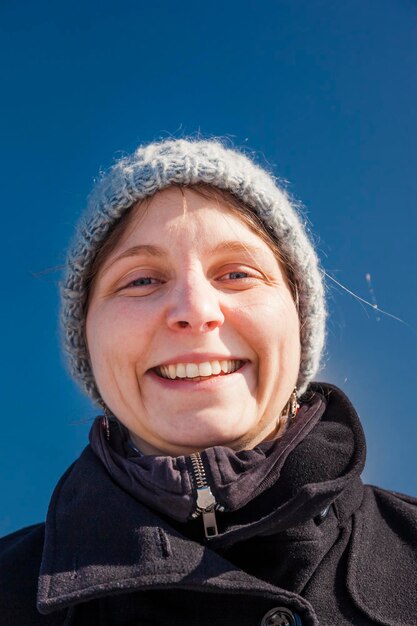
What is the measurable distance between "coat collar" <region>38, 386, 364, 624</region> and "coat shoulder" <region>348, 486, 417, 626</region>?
0.09m

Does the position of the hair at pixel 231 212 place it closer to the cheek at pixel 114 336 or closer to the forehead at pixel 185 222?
the forehead at pixel 185 222

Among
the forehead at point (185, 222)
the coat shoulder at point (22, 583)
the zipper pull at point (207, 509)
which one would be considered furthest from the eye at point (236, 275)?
the coat shoulder at point (22, 583)

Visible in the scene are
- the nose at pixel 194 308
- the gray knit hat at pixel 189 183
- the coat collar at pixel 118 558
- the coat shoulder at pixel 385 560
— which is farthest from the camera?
the gray knit hat at pixel 189 183

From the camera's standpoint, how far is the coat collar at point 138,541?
1365mm

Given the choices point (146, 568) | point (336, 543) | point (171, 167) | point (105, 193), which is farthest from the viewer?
point (105, 193)

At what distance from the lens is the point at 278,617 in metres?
1.39

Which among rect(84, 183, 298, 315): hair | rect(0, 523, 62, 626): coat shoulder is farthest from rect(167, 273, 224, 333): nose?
rect(0, 523, 62, 626): coat shoulder

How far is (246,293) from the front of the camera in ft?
5.74

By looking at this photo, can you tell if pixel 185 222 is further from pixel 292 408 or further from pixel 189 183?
pixel 292 408

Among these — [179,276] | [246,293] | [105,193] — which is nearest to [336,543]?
[246,293]

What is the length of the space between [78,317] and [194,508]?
0.91 meters

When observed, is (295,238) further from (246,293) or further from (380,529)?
(380,529)

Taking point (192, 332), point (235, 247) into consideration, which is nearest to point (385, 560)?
point (192, 332)

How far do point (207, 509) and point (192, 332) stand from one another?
49 cm
